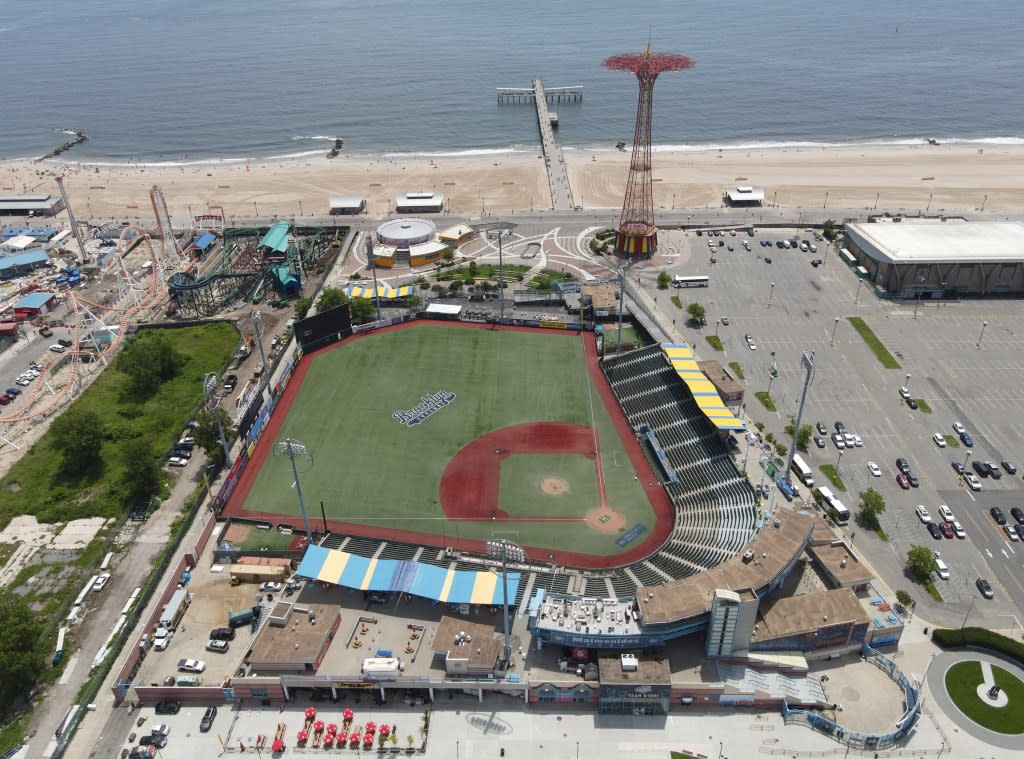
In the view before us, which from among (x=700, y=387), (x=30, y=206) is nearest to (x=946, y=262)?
(x=700, y=387)

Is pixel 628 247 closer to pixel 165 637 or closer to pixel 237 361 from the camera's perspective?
pixel 237 361

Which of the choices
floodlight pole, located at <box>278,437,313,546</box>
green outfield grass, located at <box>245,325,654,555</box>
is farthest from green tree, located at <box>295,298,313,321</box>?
floodlight pole, located at <box>278,437,313,546</box>

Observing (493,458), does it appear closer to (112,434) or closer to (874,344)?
(112,434)

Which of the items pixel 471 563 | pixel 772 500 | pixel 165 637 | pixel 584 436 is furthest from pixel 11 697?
pixel 772 500

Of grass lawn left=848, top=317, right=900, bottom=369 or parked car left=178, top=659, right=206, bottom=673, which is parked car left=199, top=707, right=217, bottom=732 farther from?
grass lawn left=848, top=317, right=900, bottom=369

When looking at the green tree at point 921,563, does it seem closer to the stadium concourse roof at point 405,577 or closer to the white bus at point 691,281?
the stadium concourse roof at point 405,577

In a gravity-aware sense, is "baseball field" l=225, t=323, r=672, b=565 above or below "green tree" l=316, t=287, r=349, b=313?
below

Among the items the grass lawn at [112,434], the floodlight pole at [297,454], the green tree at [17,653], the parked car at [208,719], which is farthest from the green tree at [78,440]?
the parked car at [208,719]
